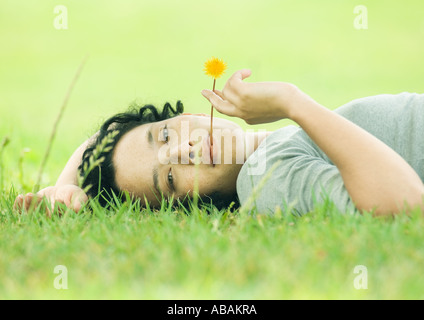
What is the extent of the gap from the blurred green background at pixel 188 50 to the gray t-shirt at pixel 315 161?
15.2 ft

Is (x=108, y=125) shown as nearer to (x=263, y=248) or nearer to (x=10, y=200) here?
(x=10, y=200)

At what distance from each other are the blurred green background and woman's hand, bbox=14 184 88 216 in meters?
4.56

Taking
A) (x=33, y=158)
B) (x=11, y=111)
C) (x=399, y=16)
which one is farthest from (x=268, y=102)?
(x=399, y=16)

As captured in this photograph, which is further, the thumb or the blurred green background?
the blurred green background

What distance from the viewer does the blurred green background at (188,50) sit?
938 centimetres

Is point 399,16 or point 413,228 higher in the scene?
point 399,16

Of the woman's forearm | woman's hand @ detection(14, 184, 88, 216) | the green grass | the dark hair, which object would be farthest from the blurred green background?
the green grass

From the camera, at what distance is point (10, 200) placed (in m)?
3.04

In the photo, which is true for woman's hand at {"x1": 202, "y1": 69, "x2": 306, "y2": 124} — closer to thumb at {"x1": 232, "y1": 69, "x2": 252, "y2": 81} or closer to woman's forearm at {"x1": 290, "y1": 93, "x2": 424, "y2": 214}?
thumb at {"x1": 232, "y1": 69, "x2": 252, "y2": 81}

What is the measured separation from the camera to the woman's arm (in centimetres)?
217

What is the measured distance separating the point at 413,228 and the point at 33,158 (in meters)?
3.84

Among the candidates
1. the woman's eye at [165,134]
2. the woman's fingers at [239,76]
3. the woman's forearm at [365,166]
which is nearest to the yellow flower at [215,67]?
the woman's fingers at [239,76]

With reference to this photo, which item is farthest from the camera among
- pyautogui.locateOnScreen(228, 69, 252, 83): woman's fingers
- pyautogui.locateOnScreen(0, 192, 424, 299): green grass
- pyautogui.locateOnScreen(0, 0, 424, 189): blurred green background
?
pyautogui.locateOnScreen(0, 0, 424, 189): blurred green background

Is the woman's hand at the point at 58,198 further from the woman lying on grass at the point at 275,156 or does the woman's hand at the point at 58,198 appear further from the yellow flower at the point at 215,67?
the yellow flower at the point at 215,67
